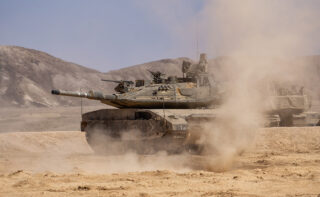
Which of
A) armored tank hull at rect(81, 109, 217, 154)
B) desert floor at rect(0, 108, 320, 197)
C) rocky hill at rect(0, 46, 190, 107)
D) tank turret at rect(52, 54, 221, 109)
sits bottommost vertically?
desert floor at rect(0, 108, 320, 197)

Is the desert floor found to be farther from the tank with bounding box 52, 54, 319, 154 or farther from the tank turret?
the tank turret

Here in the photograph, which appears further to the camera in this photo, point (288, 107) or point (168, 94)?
point (288, 107)

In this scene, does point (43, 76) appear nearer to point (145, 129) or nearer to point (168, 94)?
point (168, 94)

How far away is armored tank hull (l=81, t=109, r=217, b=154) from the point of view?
1084 cm

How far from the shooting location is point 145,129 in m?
10.9

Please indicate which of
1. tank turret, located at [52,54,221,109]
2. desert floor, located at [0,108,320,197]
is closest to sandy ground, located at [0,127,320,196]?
desert floor, located at [0,108,320,197]

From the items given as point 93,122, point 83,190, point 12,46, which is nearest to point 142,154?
point 93,122

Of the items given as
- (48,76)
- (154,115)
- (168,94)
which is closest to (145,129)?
(154,115)

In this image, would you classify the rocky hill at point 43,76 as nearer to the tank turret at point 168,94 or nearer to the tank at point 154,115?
the tank turret at point 168,94

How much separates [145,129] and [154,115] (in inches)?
17.1

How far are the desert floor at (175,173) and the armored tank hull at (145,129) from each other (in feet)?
0.97

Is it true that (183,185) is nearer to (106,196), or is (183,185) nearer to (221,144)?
(106,196)

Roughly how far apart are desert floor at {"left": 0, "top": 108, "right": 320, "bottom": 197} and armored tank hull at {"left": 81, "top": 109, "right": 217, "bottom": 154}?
297 mm

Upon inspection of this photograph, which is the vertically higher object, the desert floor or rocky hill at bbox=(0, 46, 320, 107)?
rocky hill at bbox=(0, 46, 320, 107)
